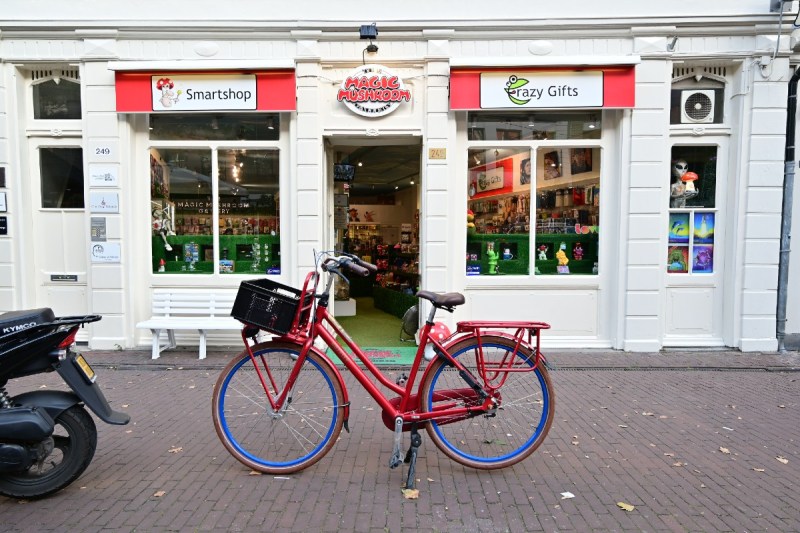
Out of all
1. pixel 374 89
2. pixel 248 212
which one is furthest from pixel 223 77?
pixel 374 89

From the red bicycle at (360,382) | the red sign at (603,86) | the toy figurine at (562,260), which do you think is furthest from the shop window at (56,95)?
the toy figurine at (562,260)

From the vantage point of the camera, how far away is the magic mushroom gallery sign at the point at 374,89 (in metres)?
6.73

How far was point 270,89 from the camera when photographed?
21.8ft

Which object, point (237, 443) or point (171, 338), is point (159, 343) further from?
point (237, 443)

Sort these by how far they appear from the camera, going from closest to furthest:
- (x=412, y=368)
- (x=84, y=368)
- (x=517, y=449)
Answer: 1. (x=84, y=368)
2. (x=412, y=368)
3. (x=517, y=449)

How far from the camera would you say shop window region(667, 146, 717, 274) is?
23.3 ft

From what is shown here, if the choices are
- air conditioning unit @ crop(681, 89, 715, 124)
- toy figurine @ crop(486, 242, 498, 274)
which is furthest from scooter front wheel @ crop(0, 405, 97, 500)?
air conditioning unit @ crop(681, 89, 715, 124)

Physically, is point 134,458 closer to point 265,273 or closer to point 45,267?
point 265,273

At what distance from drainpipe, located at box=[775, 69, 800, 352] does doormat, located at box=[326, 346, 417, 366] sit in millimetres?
4999

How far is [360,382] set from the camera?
3400mm

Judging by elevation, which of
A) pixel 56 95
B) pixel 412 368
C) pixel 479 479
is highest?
pixel 56 95

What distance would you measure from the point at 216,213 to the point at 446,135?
3386 mm

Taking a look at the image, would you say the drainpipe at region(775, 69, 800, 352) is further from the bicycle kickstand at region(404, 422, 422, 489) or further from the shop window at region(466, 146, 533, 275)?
the bicycle kickstand at region(404, 422, 422, 489)

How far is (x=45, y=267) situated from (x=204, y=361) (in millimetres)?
2842
